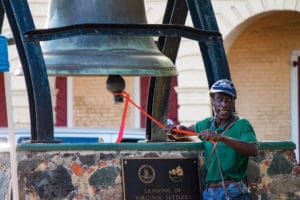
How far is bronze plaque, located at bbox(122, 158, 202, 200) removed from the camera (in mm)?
9055

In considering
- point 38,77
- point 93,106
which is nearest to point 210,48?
point 38,77

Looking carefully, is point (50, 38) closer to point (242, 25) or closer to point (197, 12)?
point (197, 12)

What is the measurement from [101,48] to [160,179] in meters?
1.16

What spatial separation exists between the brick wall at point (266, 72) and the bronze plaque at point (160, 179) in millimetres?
18290

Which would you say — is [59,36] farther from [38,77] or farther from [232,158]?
[232,158]

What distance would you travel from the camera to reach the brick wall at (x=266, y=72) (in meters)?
27.5

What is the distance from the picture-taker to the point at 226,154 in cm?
886

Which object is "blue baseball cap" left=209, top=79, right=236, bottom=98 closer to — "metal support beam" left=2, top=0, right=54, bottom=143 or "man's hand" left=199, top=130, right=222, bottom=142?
"man's hand" left=199, top=130, right=222, bottom=142

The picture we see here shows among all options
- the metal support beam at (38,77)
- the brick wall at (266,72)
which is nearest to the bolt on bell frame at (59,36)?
the metal support beam at (38,77)

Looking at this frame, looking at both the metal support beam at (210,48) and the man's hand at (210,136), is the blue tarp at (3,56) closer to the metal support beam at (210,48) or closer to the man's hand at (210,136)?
the man's hand at (210,136)

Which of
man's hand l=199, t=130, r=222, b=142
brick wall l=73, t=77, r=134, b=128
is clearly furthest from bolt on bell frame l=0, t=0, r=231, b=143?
brick wall l=73, t=77, r=134, b=128

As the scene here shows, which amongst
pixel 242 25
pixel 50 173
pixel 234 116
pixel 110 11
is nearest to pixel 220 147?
pixel 234 116

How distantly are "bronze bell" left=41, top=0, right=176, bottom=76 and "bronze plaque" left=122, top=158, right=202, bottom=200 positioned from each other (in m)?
0.78

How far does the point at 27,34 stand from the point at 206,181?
1446 millimetres
